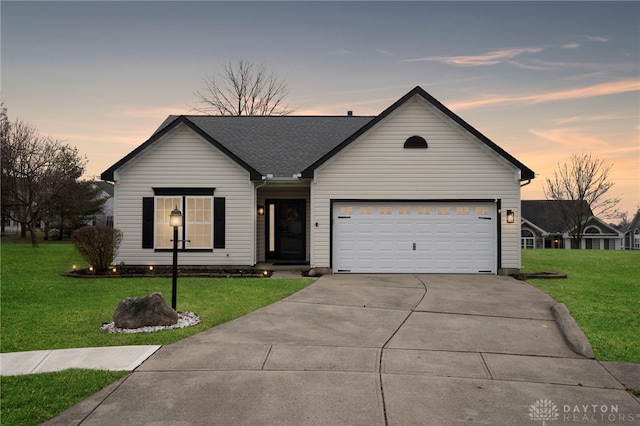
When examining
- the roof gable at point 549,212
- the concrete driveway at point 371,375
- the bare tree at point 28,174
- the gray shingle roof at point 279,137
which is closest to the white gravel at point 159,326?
the concrete driveway at point 371,375

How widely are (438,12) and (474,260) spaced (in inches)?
422

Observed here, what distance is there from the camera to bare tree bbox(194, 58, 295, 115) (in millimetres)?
38312

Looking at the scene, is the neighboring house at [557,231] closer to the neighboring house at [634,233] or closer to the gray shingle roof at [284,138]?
the neighboring house at [634,233]

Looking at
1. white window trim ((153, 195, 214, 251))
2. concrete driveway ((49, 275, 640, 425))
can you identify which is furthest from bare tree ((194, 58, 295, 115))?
concrete driveway ((49, 275, 640, 425))

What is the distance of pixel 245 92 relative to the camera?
1529 inches

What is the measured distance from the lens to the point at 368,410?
407cm

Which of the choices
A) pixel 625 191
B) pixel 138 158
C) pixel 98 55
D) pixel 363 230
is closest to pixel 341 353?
pixel 363 230

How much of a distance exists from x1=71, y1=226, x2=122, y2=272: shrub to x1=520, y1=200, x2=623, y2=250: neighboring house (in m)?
46.1

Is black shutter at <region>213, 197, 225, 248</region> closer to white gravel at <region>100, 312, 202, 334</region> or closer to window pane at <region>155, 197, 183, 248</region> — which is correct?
window pane at <region>155, 197, 183, 248</region>

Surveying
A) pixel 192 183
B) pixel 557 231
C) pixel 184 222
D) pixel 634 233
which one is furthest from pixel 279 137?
pixel 634 233

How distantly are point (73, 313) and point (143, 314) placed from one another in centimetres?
221

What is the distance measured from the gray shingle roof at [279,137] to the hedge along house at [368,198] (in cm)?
160

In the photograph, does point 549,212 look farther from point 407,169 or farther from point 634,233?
point 407,169

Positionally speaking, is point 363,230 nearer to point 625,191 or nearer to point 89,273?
point 89,273
